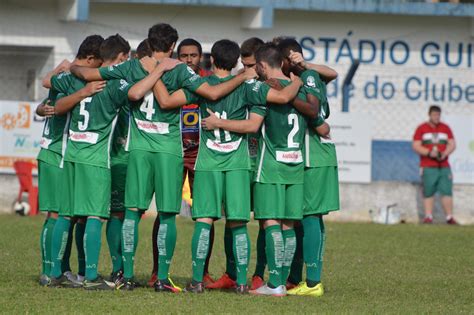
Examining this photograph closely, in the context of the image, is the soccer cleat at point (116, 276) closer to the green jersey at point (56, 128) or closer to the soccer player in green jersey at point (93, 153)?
the soccer player in green jersey at point (93, 153)

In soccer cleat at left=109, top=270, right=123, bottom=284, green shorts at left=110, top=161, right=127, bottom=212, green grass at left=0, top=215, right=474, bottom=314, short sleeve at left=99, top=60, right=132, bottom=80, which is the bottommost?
green grass at left=0, top=215, right=474, bottom=314

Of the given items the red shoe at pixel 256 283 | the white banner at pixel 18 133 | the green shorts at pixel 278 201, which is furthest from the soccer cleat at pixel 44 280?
the white banner at pixel 18 133

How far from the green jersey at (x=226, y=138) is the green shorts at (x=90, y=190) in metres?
0.79

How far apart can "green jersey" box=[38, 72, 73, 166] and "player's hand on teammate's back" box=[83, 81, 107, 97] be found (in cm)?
34

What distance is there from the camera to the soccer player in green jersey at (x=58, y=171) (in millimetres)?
10094

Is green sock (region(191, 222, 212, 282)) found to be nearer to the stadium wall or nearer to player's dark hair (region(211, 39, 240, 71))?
player's dark hair (region(211, 39, 240, 71))

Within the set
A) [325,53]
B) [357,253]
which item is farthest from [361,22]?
[357,253]

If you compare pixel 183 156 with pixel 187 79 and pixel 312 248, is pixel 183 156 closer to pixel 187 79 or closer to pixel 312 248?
pixel 187 79

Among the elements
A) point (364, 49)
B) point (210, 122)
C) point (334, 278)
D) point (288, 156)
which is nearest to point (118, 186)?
point (210, 122)

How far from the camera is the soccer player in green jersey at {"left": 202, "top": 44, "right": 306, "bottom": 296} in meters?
9.91

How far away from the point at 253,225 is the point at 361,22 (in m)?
7.26

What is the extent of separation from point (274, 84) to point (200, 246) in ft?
4.84

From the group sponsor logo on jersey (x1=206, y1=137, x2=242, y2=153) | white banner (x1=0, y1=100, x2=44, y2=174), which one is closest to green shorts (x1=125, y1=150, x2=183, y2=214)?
sponsor logo on jersey (x1=206, y1=137, x2=242, y2=153)

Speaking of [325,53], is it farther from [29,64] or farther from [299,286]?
[299,286]
